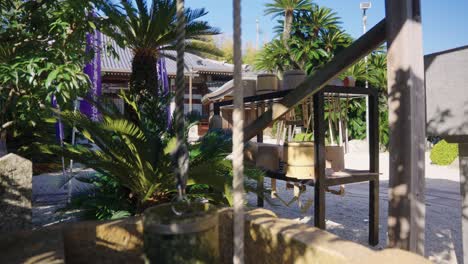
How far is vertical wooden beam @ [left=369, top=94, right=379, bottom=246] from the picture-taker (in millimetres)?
4258

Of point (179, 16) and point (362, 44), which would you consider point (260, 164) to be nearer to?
point (362, 44)

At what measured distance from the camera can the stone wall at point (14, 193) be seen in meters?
3.10

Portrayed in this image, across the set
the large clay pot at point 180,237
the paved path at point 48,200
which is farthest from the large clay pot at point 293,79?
the large clay pot at point 180,237

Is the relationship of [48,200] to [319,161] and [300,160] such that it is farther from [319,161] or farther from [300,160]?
[319,161]

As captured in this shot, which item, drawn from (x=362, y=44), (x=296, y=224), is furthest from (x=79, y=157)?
(x=362, y=44)

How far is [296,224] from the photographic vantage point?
1.92 metres

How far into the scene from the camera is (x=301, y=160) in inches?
162

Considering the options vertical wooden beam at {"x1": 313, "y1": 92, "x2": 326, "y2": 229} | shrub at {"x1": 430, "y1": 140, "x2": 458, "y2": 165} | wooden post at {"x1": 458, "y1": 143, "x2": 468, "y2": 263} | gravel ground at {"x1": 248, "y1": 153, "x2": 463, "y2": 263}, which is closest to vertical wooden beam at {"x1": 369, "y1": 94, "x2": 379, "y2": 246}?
gravel ground at {"x1": 248, "y1": 153, "x2": 463, "y2": 263}

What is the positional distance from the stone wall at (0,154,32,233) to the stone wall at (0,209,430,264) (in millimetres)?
1376

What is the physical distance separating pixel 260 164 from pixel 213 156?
141 cm

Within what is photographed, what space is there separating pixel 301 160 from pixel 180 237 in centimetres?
328

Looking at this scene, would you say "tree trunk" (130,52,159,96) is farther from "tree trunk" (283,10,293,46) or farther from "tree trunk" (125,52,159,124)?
"tree trunk" (283,10,293,46)

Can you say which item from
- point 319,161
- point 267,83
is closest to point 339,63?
point 319,161

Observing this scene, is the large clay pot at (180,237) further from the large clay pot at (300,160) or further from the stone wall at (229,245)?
the large clay pot at (300,160)
